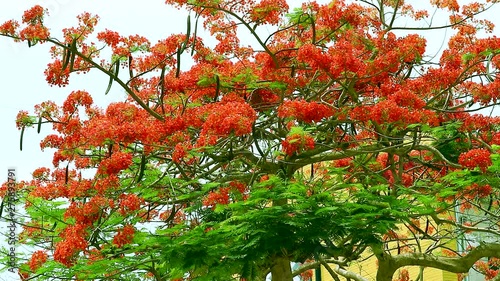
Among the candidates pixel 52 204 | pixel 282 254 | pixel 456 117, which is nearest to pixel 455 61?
pixel 456 117

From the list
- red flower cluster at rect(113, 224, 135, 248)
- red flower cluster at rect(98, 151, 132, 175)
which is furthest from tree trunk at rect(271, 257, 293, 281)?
red flower cluster at rect(98, 151, 132, 175)

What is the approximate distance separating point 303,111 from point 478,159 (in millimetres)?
1790

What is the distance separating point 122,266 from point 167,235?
56 cm

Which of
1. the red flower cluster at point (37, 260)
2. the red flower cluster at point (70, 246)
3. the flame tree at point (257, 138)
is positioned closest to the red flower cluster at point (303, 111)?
the flame tree at point (257, 138)

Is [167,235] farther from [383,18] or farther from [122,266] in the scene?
[383,18]

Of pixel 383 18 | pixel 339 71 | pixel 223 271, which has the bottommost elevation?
pixel 223 271

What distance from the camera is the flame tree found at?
836 cm

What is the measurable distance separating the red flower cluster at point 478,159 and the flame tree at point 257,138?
1 cm

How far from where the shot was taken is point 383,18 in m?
10.0

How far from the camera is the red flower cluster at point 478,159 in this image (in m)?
8.70

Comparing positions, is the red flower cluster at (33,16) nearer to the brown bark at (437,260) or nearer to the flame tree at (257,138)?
the flame tree at (257,138)

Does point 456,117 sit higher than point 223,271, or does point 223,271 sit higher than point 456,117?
point 456,117

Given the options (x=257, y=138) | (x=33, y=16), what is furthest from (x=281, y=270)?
(x=33, y=16)

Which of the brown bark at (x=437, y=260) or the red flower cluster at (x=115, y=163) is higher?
the red flower cluster at (x=115, y=163)
